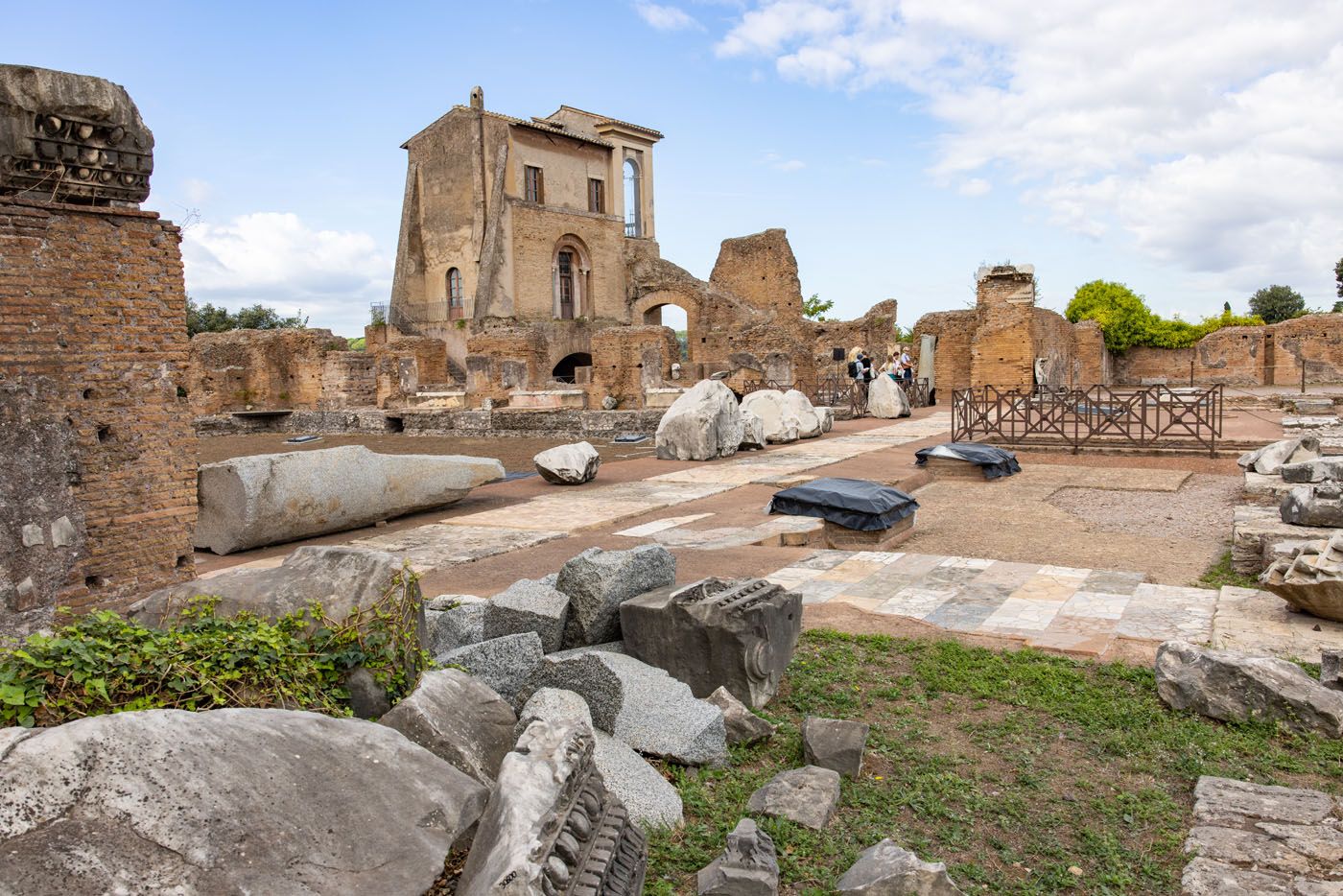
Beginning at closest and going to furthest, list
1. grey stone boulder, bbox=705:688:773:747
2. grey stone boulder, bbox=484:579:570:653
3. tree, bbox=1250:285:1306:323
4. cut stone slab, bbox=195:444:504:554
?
1. grey stone boulder, bbox=705:688:773:747
2. grey stone boulder, bbox=484:579:570:653
3. cut stone slab, bbox=195:444:504:554
4. tree, bbox=1250:285:1306:323

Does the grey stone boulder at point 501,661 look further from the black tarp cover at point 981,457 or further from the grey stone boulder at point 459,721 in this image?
the black tarp cover at point 981,457

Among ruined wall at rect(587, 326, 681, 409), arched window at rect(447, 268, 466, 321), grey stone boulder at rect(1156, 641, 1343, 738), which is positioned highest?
arched window at rect(447, 268, 466, 321)

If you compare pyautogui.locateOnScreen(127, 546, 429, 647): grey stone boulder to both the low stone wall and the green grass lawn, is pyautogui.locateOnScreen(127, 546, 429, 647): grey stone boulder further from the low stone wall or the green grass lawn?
the low stone wall

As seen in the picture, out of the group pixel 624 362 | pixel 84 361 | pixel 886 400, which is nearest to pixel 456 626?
pixel 84 361

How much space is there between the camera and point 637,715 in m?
3.55

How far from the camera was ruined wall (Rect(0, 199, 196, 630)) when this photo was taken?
514 cm

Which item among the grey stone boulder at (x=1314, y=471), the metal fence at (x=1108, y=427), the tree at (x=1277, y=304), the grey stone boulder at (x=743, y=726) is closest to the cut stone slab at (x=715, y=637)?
the grey stone boulder at (x=743, y=726)

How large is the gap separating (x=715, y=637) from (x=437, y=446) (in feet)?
51.3

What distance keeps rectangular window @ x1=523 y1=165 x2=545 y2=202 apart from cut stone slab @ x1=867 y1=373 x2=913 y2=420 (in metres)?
21.1

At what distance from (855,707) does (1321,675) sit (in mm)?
1930

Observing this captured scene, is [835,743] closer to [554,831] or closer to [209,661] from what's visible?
[554,831]

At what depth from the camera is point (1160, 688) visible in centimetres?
385

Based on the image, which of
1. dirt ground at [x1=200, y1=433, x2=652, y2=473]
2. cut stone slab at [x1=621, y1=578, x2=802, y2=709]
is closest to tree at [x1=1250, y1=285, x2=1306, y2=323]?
dirt ground at [x1=200, y1=433, x2=652, y2=473]

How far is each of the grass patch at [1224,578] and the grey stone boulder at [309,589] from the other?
195 inches
